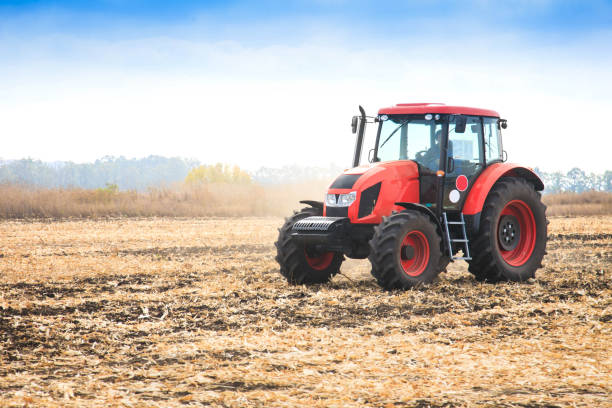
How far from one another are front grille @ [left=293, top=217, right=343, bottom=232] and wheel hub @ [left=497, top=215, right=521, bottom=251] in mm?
2709

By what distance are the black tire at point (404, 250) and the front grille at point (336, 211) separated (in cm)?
76

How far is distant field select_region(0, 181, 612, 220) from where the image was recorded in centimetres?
2614

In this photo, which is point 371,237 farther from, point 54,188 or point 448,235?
point 54,188

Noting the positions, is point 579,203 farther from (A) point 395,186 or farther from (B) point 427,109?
(A) point 395,186

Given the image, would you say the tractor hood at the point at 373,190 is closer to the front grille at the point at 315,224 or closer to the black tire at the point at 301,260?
the front grille at the point at 315,224

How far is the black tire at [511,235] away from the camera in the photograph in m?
9.63

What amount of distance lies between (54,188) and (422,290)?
22151mm

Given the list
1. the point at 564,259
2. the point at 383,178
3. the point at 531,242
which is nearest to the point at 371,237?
the point at 383,178

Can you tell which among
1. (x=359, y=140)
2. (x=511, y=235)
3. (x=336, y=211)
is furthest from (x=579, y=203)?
(x=336, y=211)

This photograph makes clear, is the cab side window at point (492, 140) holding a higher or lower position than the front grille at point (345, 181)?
higher

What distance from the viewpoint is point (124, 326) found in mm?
7266

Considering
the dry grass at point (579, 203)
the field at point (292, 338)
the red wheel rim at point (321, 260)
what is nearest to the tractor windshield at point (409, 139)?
the red wheel rim at point (321, 260)

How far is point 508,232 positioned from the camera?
409 inches

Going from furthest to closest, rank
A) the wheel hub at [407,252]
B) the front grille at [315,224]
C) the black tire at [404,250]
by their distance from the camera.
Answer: the front grille at [315,224], the wheel hub at [407,252], the black tire at [404,250]
